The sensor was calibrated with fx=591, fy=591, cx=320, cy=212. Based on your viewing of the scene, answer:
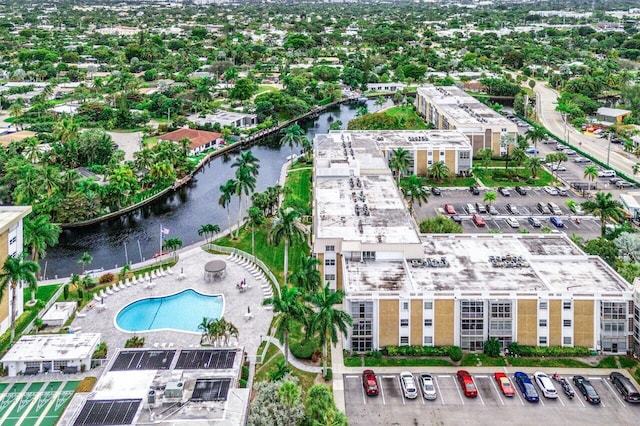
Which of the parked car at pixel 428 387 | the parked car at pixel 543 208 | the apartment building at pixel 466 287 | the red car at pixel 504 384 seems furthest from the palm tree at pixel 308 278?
the parked car at pixel 543 208

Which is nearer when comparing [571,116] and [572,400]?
[572,400]

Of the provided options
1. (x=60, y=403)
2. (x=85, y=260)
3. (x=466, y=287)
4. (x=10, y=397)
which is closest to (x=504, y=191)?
(x=466, y=287)

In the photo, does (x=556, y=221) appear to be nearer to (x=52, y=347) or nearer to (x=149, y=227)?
(x=149, y=227)

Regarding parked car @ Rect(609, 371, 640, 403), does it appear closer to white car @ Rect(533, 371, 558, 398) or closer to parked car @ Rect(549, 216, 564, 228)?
white car @ Rect(533, 371, 558, 398)

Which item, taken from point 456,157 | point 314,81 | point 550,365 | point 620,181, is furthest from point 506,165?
point 314,81

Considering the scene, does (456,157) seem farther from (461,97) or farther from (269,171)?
(461,97)

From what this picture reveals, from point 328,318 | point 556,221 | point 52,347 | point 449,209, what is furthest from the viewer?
point 449,209

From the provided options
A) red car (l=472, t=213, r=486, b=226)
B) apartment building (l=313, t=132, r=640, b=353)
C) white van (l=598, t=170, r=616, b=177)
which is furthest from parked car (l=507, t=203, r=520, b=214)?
white van (l=598, t=170, r=616, b=177)
